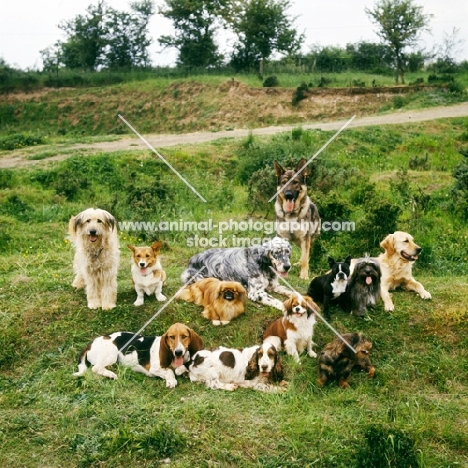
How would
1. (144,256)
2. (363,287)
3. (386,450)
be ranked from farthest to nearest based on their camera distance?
(363,287), (144,256), (386,450)

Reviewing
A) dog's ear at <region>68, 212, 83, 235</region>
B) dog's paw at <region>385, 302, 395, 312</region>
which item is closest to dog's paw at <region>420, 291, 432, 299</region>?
dog's paw at <region>385, 302, 395, 312</region>

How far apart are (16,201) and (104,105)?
2448 centimetres

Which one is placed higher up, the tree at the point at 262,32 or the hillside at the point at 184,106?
the tree at the point at 262,32

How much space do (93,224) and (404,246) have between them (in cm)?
471

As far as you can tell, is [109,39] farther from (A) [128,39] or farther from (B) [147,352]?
(B) [147,352]

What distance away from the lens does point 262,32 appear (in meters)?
39.5

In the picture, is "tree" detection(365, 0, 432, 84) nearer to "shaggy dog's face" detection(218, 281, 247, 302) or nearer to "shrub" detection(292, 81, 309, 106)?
"shrub" detection(292, 81, 309, 106)

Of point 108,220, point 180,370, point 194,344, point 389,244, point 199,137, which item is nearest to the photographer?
point 180,370

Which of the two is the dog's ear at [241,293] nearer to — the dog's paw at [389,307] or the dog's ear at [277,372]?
the dog's ear at [277,372]

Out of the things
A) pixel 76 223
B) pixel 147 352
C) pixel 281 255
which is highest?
pixel 76 223

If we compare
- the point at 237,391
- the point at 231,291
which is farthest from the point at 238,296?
the point at 237,391

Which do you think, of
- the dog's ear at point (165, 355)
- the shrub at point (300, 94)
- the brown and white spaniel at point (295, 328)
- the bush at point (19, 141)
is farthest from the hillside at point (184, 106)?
the dog's ear at point (165, 355)

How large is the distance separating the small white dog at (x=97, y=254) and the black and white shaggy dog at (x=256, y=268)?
1.34 meters

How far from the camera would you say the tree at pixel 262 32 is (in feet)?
127
